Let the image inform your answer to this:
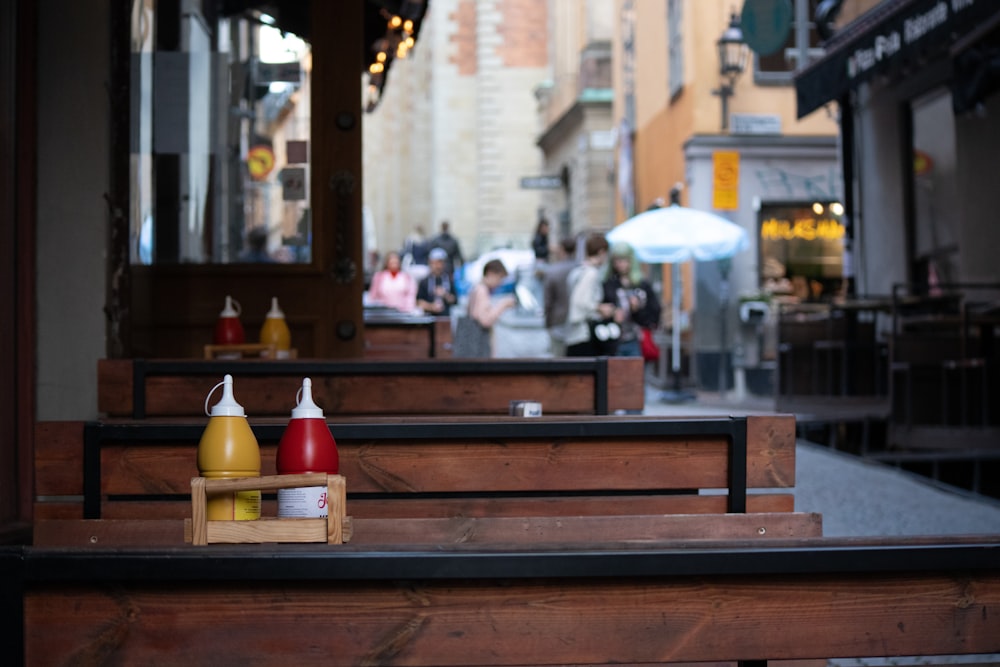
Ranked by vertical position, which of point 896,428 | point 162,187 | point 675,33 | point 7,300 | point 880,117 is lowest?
point 896,428

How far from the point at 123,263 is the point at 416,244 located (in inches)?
1048

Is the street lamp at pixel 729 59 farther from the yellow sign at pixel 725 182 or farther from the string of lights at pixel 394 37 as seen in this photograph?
the string of lights at pixel 394 37

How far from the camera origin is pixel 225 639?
233 centimetres

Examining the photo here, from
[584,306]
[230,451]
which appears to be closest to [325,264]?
[230,451]

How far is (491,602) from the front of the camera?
2.37m

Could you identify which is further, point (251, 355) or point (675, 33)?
point (675, 33)

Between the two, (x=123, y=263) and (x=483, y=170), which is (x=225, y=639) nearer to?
(x=123, y=263)

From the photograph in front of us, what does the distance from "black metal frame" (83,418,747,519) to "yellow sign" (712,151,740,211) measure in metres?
17.1

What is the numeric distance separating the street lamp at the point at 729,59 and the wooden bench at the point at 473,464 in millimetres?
17174

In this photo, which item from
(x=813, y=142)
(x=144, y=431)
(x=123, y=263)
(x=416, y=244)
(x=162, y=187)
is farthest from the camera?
(x=416, y=244)

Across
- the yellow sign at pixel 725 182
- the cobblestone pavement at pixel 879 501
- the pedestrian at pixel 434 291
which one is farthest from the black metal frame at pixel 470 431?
the yellow sign at pixel 725 182

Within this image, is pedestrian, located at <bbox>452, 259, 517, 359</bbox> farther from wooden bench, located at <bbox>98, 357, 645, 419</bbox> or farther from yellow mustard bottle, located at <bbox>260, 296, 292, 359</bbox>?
wooden bench, located at <bbox>98, 357, 645, 419</bbox>

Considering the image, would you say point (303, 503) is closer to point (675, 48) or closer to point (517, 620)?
point (517, 620)

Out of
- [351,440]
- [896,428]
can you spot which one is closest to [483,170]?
[896,428]
